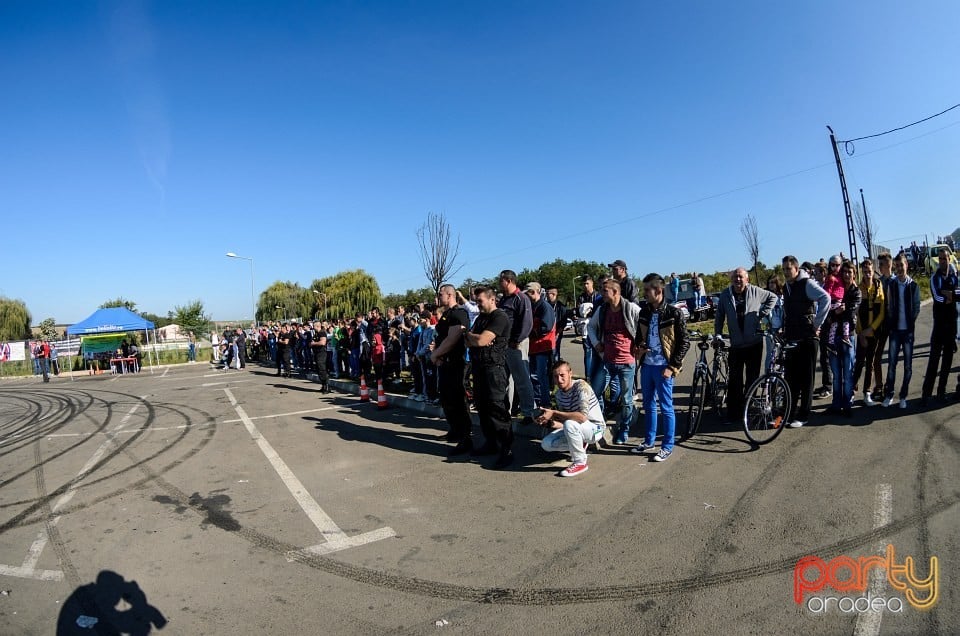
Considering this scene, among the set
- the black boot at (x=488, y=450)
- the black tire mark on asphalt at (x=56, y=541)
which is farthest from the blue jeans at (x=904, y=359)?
the black tire mark on asphalt at (x=56, y=541)

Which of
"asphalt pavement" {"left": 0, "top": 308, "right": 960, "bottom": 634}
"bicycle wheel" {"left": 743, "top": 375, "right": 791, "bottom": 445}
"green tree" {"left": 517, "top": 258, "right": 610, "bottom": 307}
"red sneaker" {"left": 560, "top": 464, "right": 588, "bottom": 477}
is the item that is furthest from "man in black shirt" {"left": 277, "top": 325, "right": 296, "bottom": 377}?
"green tree" {"left": 517, "top": 258, "right": 610, "bottom": 307}

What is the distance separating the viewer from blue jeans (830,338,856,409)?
668 centimetres

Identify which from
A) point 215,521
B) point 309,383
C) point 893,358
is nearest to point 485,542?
point 215,521

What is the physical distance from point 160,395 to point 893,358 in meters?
16.6

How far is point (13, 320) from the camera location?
55969 mm

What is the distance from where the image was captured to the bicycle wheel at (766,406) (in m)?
5.97

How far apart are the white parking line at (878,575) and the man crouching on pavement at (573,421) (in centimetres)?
243

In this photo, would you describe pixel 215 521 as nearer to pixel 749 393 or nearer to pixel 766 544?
pixel 766 544

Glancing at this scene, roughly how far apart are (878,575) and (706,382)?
3.31 meters

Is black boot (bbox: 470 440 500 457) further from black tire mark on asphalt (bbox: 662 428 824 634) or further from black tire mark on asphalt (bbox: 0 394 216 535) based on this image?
black tire mark on asphalt (bbox: 0 394 216 535)

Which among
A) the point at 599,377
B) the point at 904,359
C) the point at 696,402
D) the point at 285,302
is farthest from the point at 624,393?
the point at 285,302

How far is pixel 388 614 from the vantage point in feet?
10.5

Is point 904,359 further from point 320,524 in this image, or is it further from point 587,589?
point 320,524

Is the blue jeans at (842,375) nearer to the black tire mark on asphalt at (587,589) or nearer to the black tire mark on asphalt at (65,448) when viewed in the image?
the black tire mark on asphalt at (587,589)
